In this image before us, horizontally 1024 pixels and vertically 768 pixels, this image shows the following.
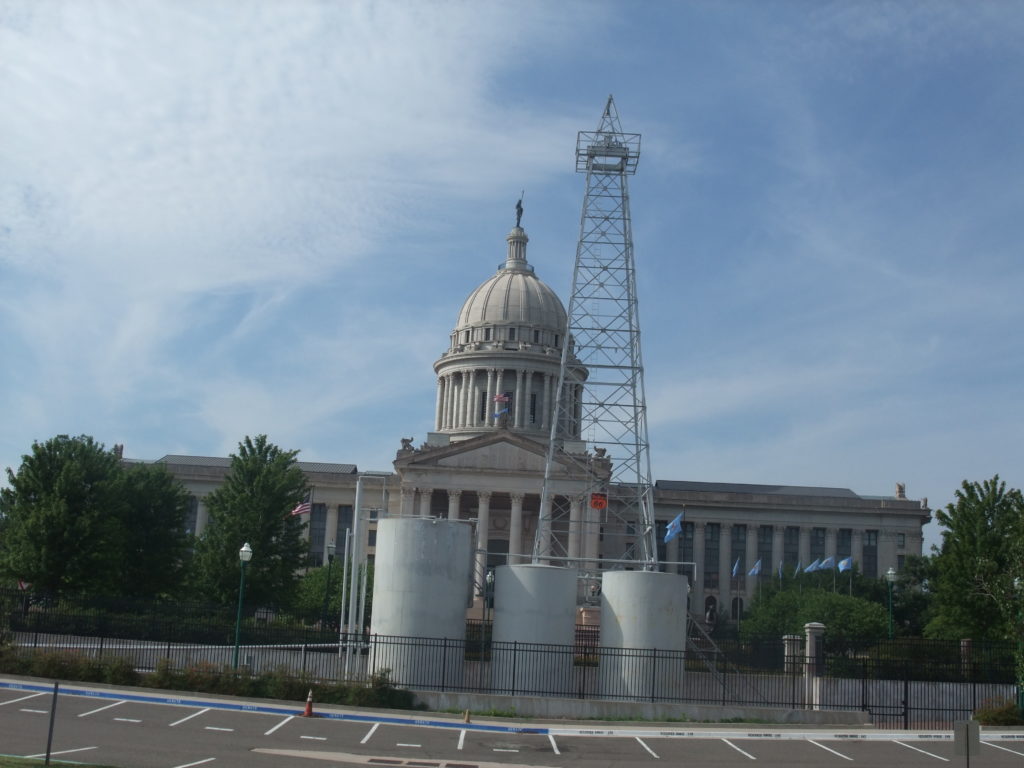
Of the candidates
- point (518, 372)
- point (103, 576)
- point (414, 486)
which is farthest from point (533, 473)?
point (103, 576)

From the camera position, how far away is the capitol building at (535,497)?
3996 inches

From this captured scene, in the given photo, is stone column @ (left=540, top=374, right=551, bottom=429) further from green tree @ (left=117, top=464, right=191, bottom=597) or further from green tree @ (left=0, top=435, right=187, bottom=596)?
green tree @ (left=0, top=435, right=187, bottom=596)

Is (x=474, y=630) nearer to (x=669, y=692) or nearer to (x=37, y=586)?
(x=669, y=692)

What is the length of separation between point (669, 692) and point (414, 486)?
60431 millimetres

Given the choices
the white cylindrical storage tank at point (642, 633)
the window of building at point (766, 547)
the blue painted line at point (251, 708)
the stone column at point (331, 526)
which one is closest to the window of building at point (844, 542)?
the window of building at point (766, 547)

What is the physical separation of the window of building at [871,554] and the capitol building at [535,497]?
0.10 meters

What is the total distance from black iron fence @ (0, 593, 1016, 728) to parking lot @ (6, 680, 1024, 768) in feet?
12.8

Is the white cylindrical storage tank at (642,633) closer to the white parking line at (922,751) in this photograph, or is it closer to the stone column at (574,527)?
the white parking line at (922,751)

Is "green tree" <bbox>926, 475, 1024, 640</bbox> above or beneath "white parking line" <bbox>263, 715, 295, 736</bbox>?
above

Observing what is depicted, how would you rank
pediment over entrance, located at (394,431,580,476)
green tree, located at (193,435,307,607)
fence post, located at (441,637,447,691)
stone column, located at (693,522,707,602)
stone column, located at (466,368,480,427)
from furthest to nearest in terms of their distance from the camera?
stone column, located at (466,368,480,427) → stone column, located at (693,522,707,602) → pediment over entrance, located at (394,431,580,476) → green tree, located at (193,435,307,607) → fence post, located at (441,637,447,691)

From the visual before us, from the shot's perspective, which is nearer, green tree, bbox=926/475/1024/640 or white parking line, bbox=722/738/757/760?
white parking line, bbox=722/738/757/760

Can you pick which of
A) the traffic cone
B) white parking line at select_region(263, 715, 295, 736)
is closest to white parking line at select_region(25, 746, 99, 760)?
white parking line at select_region(263, 715, 295, 736)

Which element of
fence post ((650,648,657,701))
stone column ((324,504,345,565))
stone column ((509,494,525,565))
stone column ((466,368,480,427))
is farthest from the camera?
stone column ((466,368,480,427))

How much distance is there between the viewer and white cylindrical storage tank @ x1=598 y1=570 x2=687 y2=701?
38.9 metres
